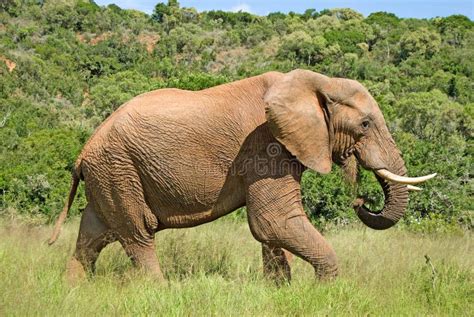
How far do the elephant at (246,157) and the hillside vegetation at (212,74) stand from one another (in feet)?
1.77

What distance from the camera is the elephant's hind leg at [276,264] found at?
16.5 feet

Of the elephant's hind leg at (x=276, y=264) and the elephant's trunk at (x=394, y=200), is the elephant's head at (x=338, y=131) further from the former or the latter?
the elephant's hind leg at (x=276, y=264)

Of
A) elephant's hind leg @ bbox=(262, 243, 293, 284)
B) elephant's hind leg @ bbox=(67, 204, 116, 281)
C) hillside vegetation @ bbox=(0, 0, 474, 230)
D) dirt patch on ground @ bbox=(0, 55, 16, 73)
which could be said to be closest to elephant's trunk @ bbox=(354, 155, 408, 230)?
hillside vegetation @ bbox=(0, 0, 474, 230)

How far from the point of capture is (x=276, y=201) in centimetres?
467

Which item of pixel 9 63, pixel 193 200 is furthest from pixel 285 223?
pixel 9 63

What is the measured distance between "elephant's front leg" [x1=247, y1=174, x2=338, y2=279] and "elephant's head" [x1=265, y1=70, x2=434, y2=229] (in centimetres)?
28

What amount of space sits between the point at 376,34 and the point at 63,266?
55320mm

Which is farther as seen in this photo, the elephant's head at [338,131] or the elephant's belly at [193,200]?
the elephant's belly at [193,200]

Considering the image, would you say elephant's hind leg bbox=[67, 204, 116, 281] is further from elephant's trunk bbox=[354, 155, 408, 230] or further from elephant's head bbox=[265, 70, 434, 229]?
elephant's trunk bbox=[354, 155, 408, 230]

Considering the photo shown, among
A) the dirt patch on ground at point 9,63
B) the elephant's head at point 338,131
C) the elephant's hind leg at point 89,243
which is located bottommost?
the dirt patch on ground at point 9,63

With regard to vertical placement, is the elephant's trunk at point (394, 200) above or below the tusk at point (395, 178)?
below

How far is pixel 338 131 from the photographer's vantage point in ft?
15.9

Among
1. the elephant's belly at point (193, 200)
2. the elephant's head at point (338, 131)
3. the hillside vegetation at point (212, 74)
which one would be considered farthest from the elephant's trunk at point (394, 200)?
the elephant's belly at point (193, 200)

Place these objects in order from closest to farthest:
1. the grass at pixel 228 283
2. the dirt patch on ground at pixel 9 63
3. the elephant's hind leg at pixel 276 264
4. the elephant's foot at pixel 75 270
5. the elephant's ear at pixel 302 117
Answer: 1. the grass at pixel 228 283
2. the elephant's ear at pixel 302 117
3. the elephant's hind leg at pixel 276 264
4. the elephant's foot at pixel 75 270
5. the dirt patch on ground at pixel 9 63
